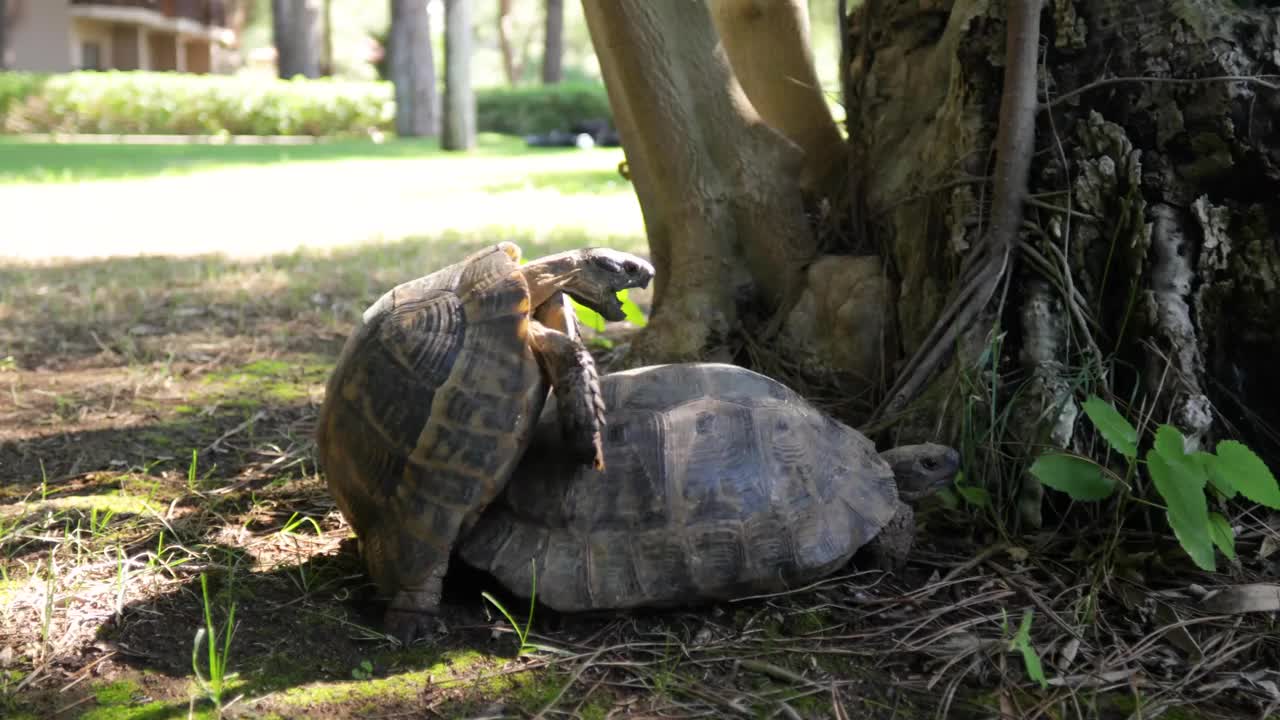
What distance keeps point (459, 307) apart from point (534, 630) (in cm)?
78

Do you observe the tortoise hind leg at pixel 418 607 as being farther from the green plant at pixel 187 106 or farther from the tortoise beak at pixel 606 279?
the green plant at pixel 187 106

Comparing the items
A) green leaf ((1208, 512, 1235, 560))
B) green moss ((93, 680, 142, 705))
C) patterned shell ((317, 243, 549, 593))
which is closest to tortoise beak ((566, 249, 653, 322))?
patterned shell ((317, 243, 549, 593))

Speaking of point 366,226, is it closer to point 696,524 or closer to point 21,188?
point 21,188

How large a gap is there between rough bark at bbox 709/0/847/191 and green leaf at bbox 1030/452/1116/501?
63.9 inches

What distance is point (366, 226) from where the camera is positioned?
29.2 feet

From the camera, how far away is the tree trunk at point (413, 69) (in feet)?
65.8

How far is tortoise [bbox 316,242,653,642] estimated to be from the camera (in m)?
2.41

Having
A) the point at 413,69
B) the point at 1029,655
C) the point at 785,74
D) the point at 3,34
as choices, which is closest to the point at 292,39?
the point at 3,34

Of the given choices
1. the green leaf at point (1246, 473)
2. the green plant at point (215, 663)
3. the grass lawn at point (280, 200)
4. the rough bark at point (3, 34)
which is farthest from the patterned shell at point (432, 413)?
the rough bark at point (3, 34)

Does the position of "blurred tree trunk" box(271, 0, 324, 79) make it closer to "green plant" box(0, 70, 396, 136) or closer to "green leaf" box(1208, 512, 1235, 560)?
"green plant" box(0, 70, 396, 136)

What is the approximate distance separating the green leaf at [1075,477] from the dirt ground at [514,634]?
6.2 inches

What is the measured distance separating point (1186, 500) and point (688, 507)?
1.11 m

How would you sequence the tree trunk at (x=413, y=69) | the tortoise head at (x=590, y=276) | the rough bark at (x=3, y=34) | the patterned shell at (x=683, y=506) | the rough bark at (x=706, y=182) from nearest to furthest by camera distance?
the patterned shell at (x=683, y=506)
the tortoise head at (x=590, y=276)
the rough bark at (x=706, y=182)
the tree trunk at (x=413, y=69)
the rough bark at (x=3, y=34)

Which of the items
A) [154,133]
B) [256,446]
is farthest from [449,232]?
[154,133]
